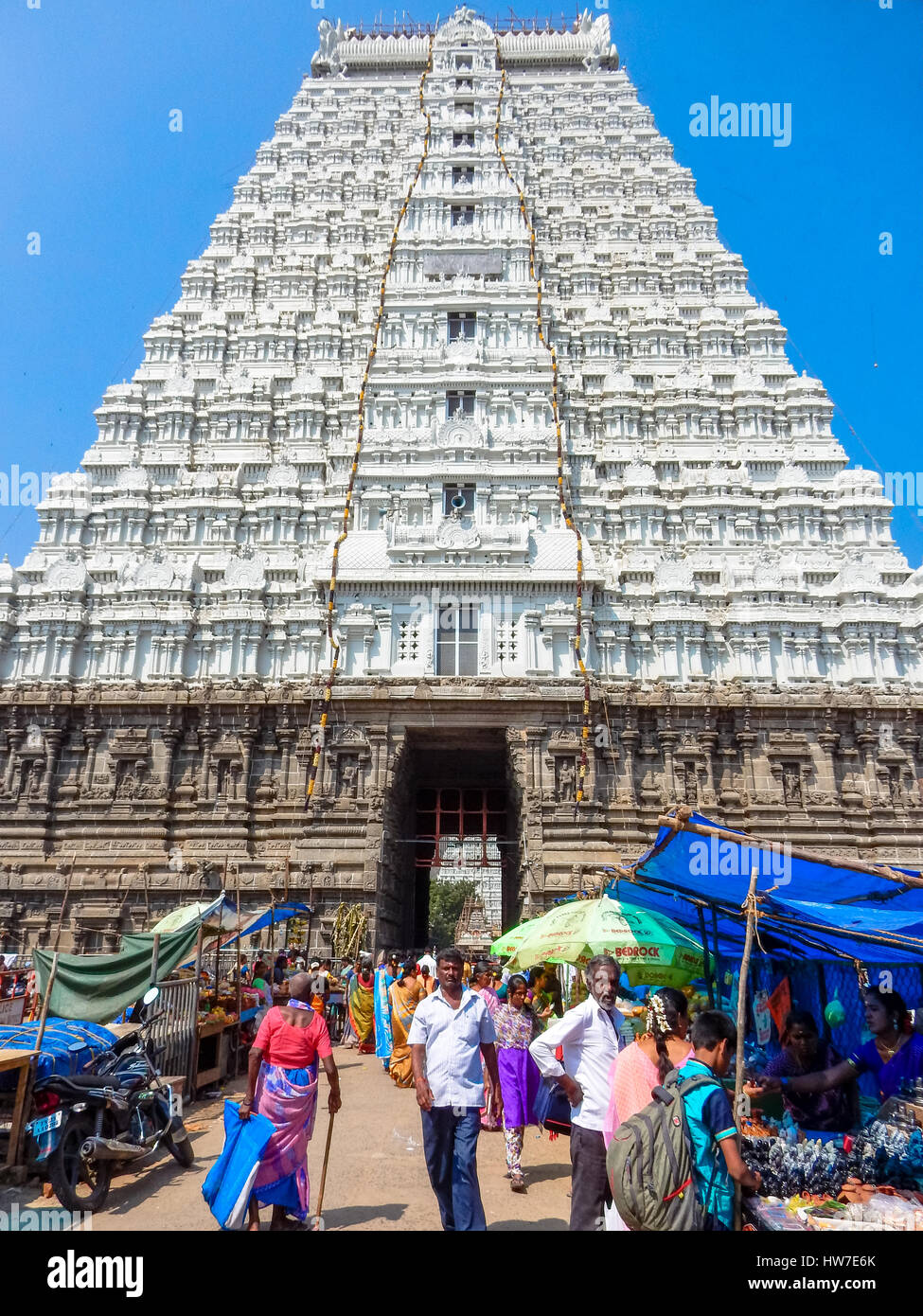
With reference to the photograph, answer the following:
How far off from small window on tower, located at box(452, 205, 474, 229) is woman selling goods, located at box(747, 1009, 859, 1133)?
34593mm

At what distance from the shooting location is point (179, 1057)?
440 inches

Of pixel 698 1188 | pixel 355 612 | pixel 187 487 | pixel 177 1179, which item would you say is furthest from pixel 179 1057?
pixel 187 487

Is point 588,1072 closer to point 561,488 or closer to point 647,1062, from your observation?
point 647,1062

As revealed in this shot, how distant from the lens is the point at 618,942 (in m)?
8.70

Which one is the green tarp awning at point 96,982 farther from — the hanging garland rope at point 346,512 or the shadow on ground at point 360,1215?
the hanging garland rope at point 346,512

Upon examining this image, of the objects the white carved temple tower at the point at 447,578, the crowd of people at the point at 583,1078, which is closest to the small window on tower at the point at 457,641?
the white carved temple tower at the point at 447,578

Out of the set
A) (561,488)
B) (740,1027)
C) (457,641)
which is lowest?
(740,1027)

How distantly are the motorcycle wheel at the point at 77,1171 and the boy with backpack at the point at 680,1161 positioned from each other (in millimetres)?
5215

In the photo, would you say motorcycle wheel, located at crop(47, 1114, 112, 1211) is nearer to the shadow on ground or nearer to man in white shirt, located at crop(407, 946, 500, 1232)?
the shadow on ground

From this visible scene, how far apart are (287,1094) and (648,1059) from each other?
2806 millimetres

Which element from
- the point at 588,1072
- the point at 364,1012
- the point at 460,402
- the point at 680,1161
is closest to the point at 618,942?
the point at 588,1072

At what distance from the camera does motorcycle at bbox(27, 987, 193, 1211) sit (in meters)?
7.18

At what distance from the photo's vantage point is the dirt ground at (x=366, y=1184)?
22.9 feet
